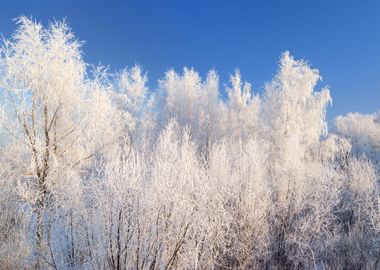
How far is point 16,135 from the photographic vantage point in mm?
7590

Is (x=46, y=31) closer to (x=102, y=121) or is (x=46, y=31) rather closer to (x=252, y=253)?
(x=102, y=121)

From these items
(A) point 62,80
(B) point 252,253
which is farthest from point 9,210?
(B) point 252,253

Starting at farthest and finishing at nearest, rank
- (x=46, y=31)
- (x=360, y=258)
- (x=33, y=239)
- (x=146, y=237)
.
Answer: (x=360, y=258) → (x=46, y=31) → (x=33, y=239) → (x=146, y=237)

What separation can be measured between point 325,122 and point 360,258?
327 inches

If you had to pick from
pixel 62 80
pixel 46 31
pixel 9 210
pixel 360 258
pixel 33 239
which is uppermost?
pixel 46 31

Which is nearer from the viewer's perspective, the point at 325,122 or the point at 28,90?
the point at 28,90

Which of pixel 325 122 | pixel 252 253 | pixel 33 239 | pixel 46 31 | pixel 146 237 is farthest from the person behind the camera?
pixel 325 122

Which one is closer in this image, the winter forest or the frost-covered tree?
the winter forest

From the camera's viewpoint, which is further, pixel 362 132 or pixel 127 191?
pixel 362 132

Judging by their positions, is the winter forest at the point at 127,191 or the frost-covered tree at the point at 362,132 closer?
the winter forest at the point at 127,191

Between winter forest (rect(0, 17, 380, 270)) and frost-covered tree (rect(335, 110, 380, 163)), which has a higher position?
frost-covered tree (rect(335, 110, 380, 163))

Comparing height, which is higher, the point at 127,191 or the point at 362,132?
the point at 362,132

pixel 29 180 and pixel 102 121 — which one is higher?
pixel 102 121

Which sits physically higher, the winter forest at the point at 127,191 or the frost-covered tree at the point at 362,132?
the frost-covered tree at the point at 362,132
